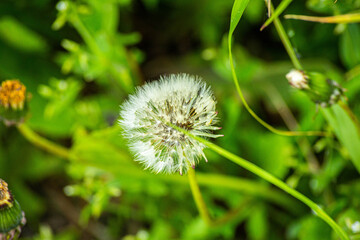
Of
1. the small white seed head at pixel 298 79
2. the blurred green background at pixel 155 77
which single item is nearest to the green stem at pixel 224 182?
the blurred green background at pixel 155 77

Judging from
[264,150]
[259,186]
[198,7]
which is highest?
[198,7]

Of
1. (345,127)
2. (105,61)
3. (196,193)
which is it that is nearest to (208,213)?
(196,193)

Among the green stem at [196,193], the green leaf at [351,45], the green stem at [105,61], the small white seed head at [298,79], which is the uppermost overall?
the green leaf at [351,45]

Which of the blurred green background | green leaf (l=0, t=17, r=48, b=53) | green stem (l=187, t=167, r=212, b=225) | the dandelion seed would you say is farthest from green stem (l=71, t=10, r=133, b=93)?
the dandelion seed

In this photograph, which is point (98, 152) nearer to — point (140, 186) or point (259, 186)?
point (140, 186)

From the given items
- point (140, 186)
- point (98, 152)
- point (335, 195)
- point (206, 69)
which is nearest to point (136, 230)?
point (140, 186)

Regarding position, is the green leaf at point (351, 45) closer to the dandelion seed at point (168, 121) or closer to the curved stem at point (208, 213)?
the curved stem at point (208, 213)
